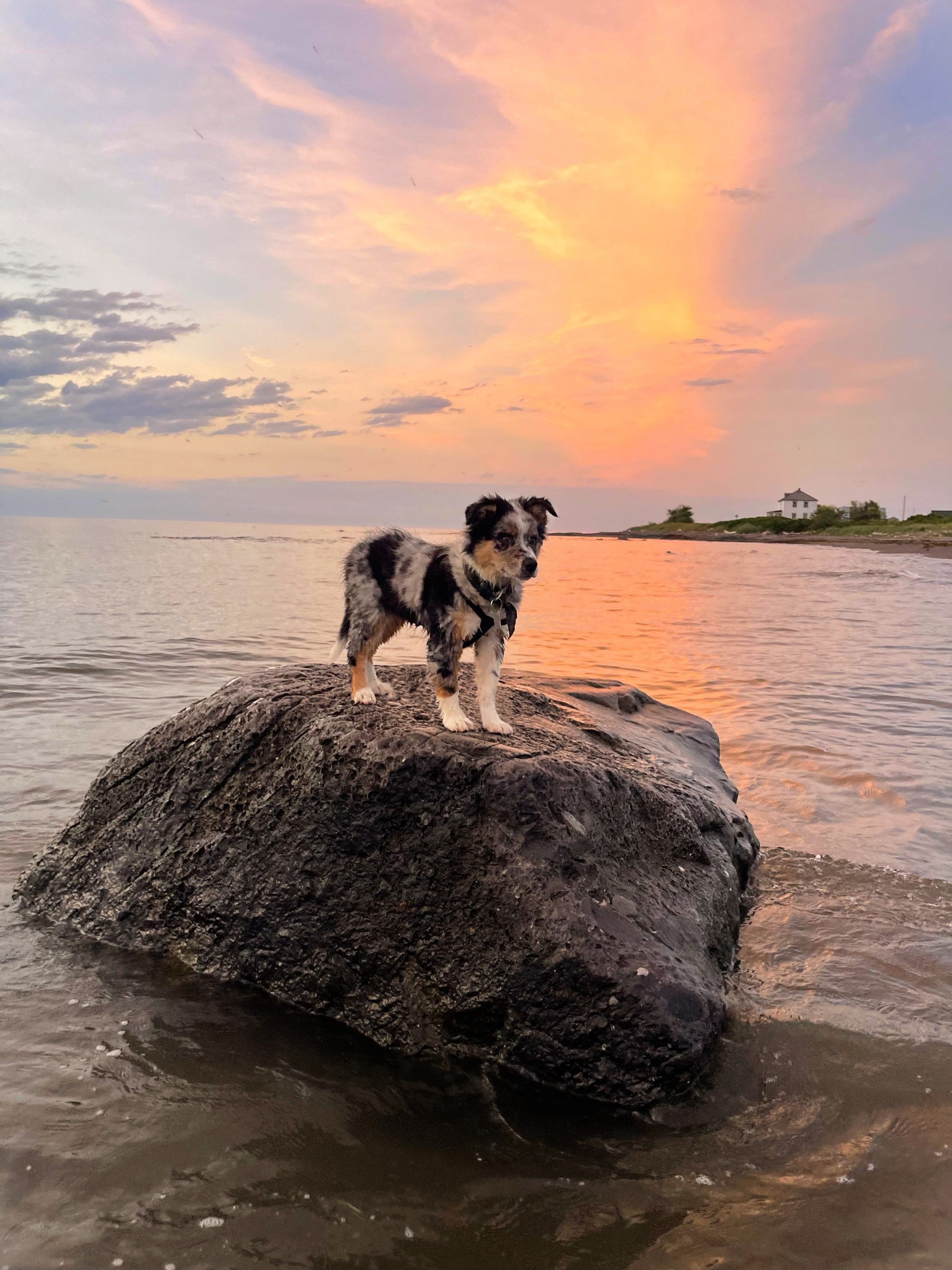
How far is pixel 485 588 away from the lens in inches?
215

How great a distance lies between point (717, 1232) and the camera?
3.46 m

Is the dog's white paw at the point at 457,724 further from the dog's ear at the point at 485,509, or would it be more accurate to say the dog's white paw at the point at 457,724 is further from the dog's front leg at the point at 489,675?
the dog's ear at the point at 485,509

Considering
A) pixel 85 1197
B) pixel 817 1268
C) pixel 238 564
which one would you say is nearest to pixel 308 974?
pixel 85 1197

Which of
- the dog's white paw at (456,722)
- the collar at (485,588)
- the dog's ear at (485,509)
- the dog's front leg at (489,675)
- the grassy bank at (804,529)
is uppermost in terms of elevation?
the grassy bank at (804,529)

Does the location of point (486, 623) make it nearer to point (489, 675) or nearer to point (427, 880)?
point (489, 675)

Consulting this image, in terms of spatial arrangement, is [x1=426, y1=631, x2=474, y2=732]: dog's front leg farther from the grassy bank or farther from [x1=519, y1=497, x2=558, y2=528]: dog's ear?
the grassy bank

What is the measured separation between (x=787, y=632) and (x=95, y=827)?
67.8ft

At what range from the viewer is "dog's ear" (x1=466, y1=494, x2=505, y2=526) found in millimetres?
5598

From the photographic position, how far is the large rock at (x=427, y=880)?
4371 mm

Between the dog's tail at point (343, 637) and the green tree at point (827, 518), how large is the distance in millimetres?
119463

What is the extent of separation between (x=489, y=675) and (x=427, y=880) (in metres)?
1.49

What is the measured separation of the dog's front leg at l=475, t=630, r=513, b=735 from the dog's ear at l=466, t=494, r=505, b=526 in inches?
30.7

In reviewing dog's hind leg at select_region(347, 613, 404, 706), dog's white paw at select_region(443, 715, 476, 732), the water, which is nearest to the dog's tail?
dog's hind leg at select_region(347, 613, 404, 706)

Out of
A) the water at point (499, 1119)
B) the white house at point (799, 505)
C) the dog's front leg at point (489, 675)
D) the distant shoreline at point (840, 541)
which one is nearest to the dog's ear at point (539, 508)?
the dog's front leg at point (489, 675)
